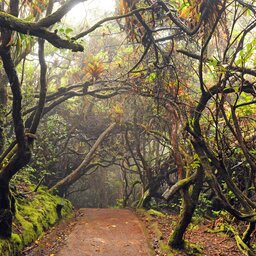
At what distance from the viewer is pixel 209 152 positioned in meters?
3.94

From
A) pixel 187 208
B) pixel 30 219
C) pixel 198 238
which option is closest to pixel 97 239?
pixel 30 219

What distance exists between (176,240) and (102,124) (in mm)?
9479

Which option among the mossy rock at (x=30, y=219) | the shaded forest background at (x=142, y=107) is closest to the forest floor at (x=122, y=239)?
the mossy rock at (x=30, y=219)

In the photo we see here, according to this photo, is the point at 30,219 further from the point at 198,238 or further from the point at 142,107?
the point at 142,107

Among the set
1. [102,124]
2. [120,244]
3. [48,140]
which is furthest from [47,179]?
[120,244]

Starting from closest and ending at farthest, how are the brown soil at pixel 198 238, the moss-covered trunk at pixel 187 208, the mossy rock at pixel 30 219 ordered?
the mossy rock at pixel 30 219
the moss-covered trunk at pixel 187 208
the brown soil at pixel 198 238

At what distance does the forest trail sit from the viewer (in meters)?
6.55

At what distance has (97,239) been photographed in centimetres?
755

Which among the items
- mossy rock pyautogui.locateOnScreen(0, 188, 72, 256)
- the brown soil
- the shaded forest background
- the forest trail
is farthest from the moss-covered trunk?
mossy rock pyautogui.locateOnScreen(0, 188, 72, 256)

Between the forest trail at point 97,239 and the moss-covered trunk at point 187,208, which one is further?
the forest trail at point 97,239

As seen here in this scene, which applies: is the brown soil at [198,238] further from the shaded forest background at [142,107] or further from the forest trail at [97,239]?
the shaded forest background at [142,107]

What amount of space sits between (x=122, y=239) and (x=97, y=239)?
646 millimetres

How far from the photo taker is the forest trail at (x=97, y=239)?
6.55 meters

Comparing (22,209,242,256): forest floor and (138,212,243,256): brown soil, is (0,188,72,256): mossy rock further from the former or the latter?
(138,212,243,256): brown soil
